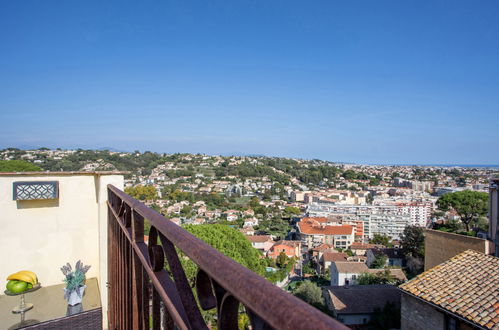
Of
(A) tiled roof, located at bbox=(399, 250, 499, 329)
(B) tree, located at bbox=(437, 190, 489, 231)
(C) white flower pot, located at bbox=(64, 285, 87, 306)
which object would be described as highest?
(C) white flower pot, located at bbox=(64, 285, 87, 306)

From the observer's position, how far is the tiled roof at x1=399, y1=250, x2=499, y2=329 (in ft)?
15.2

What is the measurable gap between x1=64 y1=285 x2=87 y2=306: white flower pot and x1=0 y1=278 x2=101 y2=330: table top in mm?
37

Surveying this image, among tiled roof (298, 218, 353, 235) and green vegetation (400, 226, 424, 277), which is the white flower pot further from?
tiled roof (298, 218, 353, 235)

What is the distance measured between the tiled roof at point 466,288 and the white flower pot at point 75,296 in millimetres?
4970

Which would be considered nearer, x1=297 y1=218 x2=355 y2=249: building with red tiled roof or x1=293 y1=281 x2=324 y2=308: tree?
x1=293 y1=281 x2=324 y2=308: tree

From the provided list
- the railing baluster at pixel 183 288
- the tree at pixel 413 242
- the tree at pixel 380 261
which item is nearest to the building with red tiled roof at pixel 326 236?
the tree at pixel 380 261

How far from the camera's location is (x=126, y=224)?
49.9 inches

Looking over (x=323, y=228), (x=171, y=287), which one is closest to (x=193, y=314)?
(x=171, y=287)

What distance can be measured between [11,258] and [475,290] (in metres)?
6.37

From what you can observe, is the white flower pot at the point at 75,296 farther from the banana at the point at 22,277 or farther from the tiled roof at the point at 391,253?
the tiled roof at the point at 391,253

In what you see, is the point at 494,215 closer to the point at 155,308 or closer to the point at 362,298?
the point at 362,298

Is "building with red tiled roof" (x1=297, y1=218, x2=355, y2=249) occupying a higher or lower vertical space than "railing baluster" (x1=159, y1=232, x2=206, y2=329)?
lower

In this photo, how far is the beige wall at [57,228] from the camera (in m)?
2.82

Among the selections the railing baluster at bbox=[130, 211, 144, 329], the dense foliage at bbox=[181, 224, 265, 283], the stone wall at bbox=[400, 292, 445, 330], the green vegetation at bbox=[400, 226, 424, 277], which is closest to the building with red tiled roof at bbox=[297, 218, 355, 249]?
the green vegetation at bbox=[400, 226, 424, 277]
